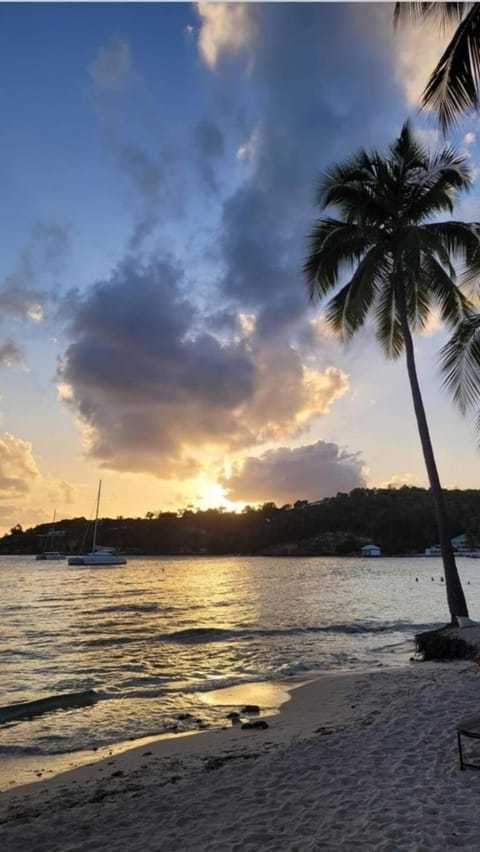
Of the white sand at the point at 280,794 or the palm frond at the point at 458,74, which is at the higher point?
the palm frond at the point at 458,74

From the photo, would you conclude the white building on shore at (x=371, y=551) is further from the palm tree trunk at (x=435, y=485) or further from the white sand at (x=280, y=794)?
the white sand at (x=280, y=794)

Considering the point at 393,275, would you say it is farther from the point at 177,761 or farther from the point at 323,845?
the point at 323,845

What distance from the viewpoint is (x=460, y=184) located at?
15461mm

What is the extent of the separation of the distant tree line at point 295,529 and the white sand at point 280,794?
10837 centimetres

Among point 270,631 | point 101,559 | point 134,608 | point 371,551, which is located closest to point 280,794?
point 270,631

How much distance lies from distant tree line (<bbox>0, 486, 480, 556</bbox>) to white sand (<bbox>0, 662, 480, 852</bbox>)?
10837 cm

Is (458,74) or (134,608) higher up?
(458,74)

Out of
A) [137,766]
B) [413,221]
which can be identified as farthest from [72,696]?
[413,221]

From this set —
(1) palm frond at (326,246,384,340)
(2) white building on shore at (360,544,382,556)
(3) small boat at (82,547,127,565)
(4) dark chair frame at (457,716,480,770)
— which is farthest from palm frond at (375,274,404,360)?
(2) white building on shore at (360,544,382,556)

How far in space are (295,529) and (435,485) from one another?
152m

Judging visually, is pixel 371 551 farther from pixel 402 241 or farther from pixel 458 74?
pixel 458 74

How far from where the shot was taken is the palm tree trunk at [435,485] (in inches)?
578

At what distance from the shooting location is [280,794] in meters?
5.48

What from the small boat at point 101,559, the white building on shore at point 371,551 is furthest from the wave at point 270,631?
the white building on shore at point 371,551
